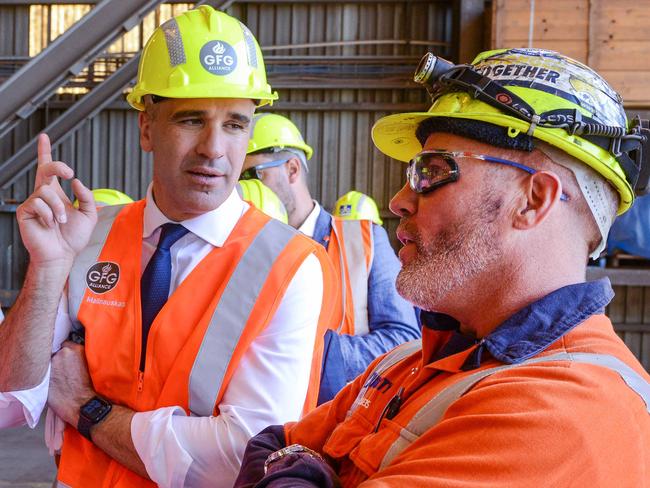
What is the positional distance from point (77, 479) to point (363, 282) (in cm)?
200

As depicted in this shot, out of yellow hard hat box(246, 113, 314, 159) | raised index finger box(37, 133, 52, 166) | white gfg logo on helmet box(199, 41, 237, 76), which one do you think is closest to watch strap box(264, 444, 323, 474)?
raised index finger box(37, 133, 52, 166)

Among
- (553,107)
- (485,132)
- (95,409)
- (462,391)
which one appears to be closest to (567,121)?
(553,107)

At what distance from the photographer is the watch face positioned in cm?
228

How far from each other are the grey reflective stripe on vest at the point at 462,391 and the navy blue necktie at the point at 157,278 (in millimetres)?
1061

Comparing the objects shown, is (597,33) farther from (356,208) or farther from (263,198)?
(263,198)

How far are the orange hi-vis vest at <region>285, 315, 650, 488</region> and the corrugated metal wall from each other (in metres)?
11.5

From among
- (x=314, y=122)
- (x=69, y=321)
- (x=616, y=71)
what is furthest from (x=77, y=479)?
(x=314, y=122)

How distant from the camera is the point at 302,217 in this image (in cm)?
455

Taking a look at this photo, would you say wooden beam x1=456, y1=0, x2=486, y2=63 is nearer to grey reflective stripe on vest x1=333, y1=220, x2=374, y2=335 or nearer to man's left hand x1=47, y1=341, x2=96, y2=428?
grey reflective stripe on vest x1=333, y1=220, x2=374, y2=335

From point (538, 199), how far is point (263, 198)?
279 centimetres

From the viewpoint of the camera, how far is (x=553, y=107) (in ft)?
5.68

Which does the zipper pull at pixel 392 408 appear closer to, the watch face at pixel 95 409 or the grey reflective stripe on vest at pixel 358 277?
the watch face at pixel 95 409

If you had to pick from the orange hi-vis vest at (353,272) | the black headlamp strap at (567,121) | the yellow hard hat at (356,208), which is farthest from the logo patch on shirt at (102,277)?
the yellow hard hat at (356,208)

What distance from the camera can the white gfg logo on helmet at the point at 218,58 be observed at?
2.59 m
